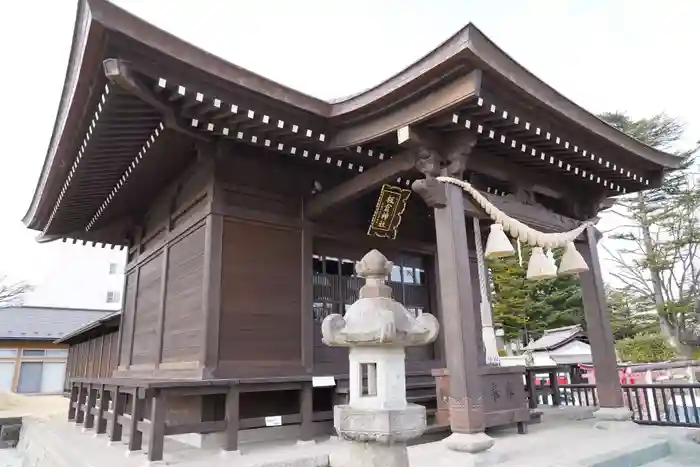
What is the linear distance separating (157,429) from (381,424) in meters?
2.36

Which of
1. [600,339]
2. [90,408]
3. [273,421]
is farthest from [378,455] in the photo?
[90,408]

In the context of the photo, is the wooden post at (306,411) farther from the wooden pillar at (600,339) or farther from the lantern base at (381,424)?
the wooden pillar at (600,339)

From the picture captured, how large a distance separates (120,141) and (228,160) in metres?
1.14

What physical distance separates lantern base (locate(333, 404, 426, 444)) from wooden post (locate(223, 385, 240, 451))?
6.81 ft

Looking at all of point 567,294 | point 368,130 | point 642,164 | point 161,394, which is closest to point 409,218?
point 368,130

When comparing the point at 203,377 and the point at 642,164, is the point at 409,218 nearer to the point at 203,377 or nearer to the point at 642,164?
the point at 642,164

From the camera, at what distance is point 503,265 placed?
19.7 meters

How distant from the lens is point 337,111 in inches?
177

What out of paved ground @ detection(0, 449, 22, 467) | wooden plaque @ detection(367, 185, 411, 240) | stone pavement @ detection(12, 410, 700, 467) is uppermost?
wooden plaque @ detection(367, 185, 411, 240)

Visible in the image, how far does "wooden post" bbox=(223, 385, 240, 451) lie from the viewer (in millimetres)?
4043

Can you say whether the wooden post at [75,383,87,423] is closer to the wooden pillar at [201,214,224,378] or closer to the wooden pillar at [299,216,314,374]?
the wooden pillar at [201,214,224,378]

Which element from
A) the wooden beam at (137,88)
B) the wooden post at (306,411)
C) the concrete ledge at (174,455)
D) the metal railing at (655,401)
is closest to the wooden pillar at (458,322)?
the concrete ledge at (174,455)

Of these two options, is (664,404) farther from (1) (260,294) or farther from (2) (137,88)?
(2) (137,88)

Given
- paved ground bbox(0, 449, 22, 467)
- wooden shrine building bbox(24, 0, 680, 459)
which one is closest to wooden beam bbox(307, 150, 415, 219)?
wooden shrine building bbox(24, 0, 680, 459)
